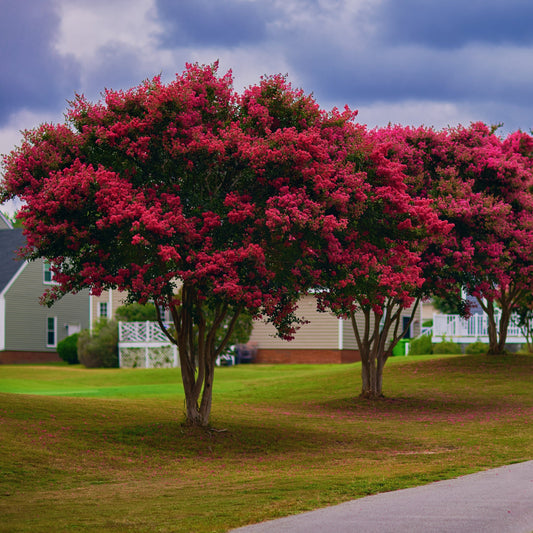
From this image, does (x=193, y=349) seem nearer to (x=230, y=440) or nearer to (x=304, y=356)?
(x=230, y=440)

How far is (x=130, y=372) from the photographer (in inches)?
1677

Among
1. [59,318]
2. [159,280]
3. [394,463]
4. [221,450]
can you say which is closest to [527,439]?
[394,463]

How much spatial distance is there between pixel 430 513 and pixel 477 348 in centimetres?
3641

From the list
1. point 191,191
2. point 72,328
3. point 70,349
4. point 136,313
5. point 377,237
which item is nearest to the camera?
point 191,191

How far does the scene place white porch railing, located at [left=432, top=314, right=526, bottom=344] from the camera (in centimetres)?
4791

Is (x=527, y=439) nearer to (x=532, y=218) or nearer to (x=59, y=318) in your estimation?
(x=532, y=218)

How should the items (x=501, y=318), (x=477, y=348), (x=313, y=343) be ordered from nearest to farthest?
(x=501, y=318) → (x=477, y=348) → (x=313, y=343)

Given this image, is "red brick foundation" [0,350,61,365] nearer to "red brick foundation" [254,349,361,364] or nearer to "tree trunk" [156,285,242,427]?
"red brick foundation" [254,349,361,364]

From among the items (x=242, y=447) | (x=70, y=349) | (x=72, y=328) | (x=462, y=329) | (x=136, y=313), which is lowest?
(x=242, y=447)

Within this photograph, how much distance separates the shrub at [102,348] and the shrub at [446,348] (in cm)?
1689

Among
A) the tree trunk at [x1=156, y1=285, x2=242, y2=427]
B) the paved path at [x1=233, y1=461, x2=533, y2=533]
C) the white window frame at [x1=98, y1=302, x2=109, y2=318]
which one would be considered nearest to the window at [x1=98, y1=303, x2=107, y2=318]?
the white window frame at [x1=98, y1=302, x2=109, y2=318]

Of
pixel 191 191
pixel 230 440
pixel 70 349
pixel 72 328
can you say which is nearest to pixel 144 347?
pixel 70 349

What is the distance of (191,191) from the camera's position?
741 inches

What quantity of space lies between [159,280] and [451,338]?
3282cm
